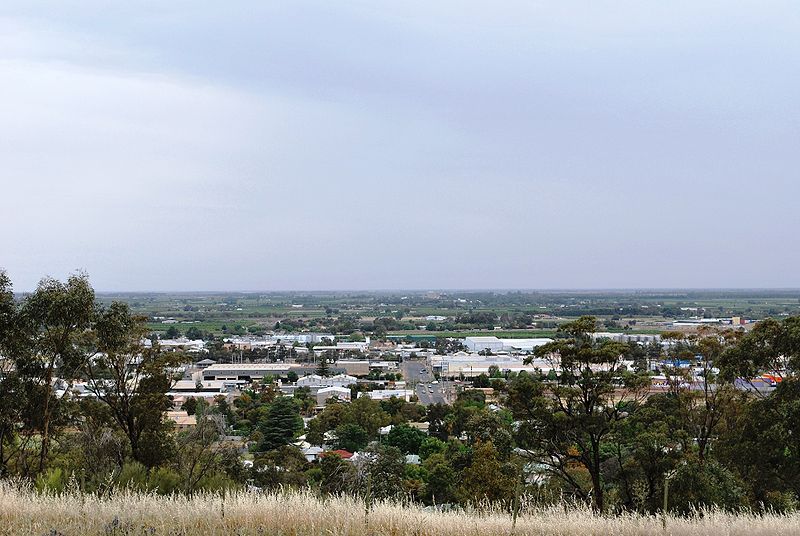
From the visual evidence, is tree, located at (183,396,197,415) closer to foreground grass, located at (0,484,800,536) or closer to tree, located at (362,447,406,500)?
tree, located at (362,447,406,500)

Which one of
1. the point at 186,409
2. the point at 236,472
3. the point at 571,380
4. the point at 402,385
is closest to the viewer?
the point at 571,380

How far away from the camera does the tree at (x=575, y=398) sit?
39.2 ft

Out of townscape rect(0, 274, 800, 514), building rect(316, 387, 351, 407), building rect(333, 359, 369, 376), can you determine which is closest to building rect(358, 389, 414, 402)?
building rect(316, 387, 351, 407)

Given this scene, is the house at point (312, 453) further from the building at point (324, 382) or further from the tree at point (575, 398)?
the building at point (324, 382)

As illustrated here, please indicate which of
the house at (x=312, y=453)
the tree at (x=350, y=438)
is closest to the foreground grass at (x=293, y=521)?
the house at (x=312, y=453)

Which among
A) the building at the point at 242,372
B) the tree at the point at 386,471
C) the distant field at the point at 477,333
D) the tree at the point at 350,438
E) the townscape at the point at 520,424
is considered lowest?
the distant field at the point at 477,333

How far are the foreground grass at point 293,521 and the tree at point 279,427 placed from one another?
1843cm

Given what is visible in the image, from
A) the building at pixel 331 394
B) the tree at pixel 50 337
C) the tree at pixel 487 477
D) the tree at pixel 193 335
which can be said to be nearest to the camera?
the tree at pixel 50 337

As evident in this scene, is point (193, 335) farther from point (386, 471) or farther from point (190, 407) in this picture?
point (386, 471)

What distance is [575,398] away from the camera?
12.3 metres

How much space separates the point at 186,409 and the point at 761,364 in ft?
84.8

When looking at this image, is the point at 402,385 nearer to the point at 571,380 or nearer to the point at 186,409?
the point at 186,409

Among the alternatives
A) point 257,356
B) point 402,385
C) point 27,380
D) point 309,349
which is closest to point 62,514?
point 27,380

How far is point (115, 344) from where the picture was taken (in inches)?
476
